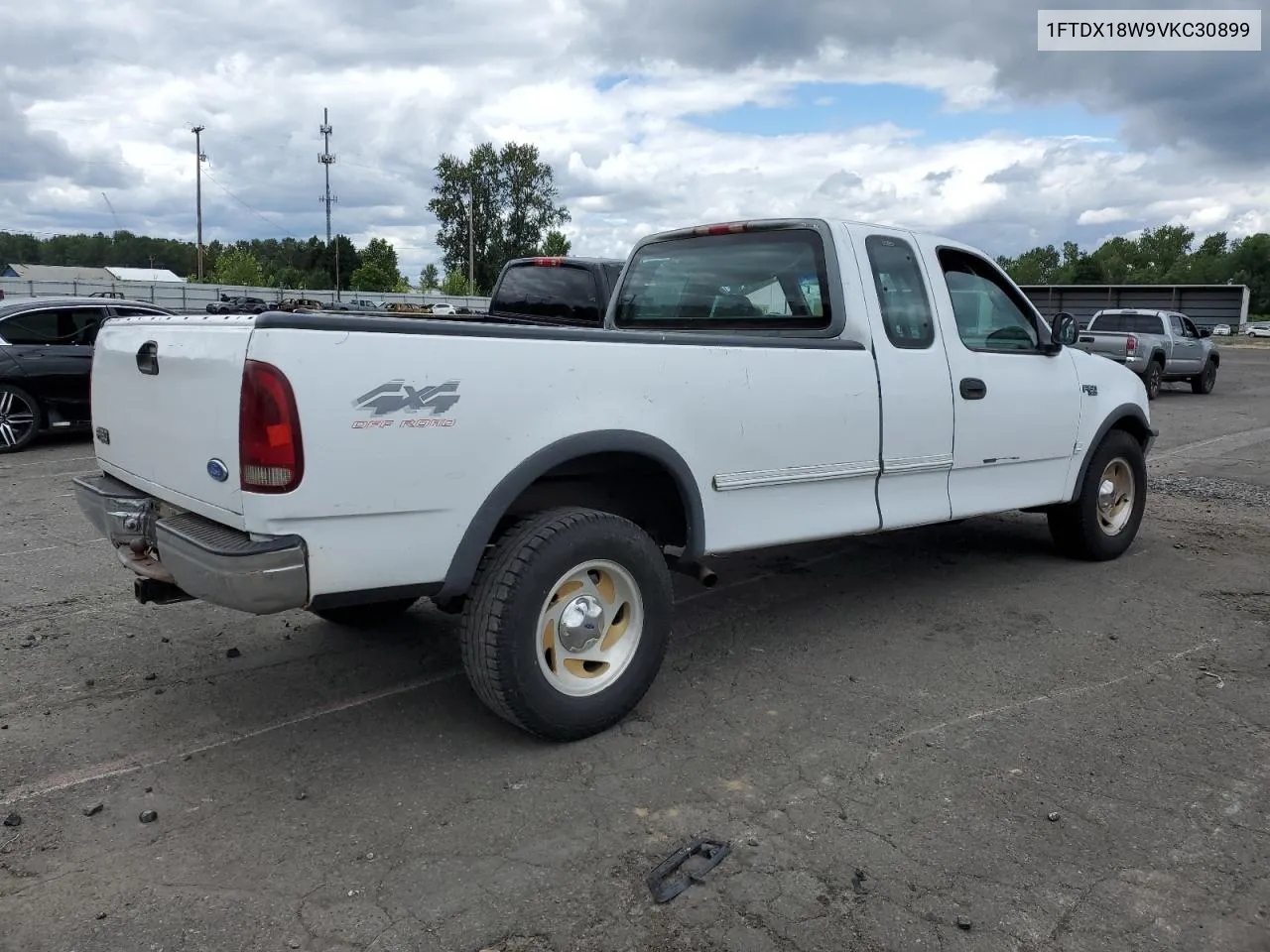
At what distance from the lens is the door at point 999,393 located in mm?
5137

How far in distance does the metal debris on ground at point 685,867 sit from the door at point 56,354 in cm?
1044

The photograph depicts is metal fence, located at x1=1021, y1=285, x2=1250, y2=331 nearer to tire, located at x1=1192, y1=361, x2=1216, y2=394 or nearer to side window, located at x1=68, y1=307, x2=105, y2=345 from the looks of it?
tire, located at x1=1192, y1=361, x2=1216, y2=394

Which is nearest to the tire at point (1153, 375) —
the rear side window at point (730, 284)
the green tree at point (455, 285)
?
the rear side window at point (730, 284)

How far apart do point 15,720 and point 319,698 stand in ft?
3.67

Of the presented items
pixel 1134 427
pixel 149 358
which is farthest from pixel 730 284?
pixel 1134 427

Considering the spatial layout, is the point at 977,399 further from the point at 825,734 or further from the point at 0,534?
the point at 0,534

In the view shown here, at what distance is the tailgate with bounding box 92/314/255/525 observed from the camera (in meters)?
3.10

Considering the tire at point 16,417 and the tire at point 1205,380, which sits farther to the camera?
the tire at point 1205,380

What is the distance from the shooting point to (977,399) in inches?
203

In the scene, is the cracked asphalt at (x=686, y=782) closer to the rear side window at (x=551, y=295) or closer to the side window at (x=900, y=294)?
the side window at (x=900, y=294)

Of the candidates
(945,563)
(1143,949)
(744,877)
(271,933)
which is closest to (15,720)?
(271,933)

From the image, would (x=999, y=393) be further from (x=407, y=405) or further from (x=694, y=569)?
(x=407, y=405)

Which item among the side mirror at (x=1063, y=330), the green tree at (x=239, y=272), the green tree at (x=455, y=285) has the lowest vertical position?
the side mirror at (x=1063, y=330)

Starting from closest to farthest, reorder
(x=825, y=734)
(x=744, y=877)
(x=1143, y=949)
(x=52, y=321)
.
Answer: (x=1143, y=949) < (x=744, y=877) < (x=825, y=734) < (x=52, y=321)
